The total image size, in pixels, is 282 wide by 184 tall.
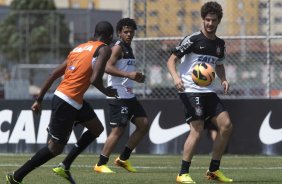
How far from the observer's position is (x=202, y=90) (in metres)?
11.5

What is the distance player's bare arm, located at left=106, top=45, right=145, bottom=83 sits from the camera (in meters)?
11.1

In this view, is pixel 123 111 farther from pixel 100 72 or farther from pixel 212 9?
pixel 100 72

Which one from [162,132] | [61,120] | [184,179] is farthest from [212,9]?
[162,132]

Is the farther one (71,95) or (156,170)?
(156,170)

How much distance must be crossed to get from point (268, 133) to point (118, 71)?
17.7 feet

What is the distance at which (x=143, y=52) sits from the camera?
19.1 m

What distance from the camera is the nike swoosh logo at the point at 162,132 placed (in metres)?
17.4

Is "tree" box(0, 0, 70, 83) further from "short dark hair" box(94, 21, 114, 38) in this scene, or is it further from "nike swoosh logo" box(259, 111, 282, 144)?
"short dark hair" box(94, 21, 114, 38)

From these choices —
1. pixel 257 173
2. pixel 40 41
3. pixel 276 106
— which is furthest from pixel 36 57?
pixel 257 173

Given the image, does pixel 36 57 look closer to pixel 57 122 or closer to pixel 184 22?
pixel 184 22

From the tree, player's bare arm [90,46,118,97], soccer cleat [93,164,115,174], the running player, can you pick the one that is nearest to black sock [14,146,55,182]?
the running player

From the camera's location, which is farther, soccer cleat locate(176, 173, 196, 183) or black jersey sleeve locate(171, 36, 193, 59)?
black jersey sleeve locate(171, 36, 193, 59)

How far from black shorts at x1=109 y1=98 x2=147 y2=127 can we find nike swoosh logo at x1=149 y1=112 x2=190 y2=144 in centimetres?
372

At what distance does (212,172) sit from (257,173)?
123cm
